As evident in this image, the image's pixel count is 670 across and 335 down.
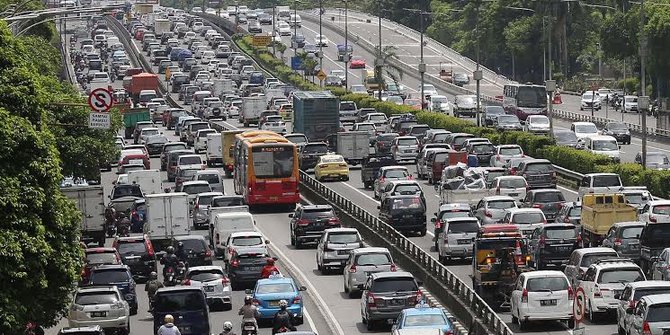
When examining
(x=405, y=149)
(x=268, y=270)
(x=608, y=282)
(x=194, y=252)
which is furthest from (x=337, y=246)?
(x=405, y=149)

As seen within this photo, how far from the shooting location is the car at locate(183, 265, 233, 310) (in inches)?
1986

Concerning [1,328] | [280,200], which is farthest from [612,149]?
[1,328]

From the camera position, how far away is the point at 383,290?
152ft

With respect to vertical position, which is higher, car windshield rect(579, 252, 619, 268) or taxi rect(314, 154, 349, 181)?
car windshield rect(579, 252, 619, 268)

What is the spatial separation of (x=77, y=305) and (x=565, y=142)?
1989 inches

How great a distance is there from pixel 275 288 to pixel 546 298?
24.6ft

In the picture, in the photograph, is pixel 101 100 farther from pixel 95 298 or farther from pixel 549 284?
pixel 549 284

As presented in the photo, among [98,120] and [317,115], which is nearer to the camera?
[98,120]

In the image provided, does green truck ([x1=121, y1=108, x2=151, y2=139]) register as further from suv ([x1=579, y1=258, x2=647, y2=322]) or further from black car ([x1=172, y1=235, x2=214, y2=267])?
suv ([x1=579, y1=258, x2=647, y2=322])

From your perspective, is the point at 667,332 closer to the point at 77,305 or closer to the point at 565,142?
the point at 77,305

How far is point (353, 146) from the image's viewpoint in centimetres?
9344

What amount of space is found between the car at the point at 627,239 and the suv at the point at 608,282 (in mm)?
7121

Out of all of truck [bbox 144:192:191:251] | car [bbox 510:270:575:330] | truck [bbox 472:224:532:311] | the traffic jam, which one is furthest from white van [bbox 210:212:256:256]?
car [bbox 510:270:575:330]

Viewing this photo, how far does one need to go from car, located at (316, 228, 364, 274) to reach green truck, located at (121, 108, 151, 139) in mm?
60634
